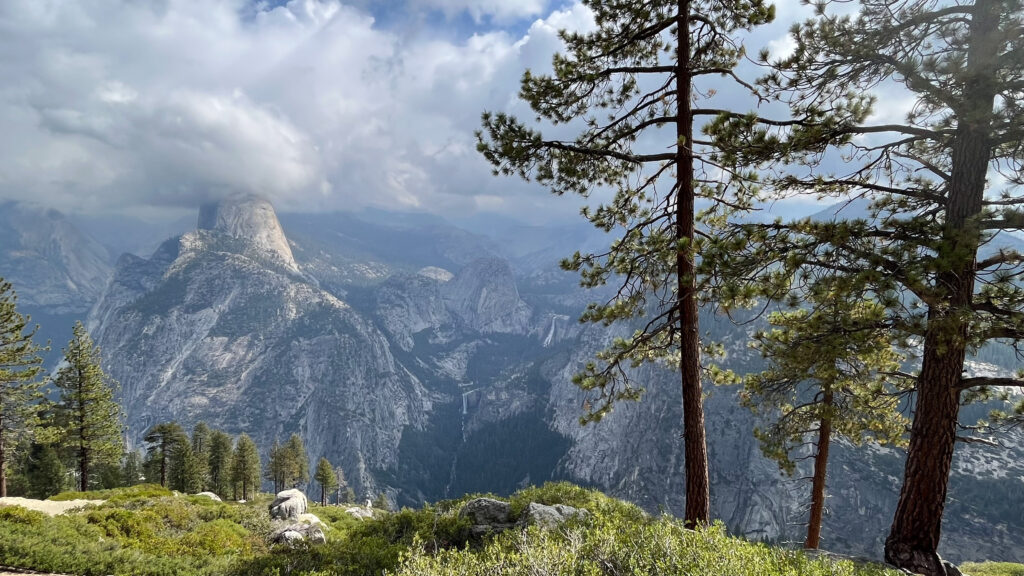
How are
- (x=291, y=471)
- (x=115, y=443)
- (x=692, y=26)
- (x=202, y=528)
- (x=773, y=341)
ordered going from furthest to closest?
(x=291, y=471)
(x=115, y=443)
(x=202, y=528)
(x=773, y=341)
(x=692, y=26)

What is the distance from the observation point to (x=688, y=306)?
10.4m

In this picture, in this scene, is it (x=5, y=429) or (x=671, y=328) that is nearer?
(x=671, y=328)

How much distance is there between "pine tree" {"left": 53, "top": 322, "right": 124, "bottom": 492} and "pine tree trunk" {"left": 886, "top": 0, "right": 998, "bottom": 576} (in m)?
55.3

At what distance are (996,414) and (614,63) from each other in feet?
42.9

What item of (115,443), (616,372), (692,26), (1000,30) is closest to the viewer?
(1000,30)

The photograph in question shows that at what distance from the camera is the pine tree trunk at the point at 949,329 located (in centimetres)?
773

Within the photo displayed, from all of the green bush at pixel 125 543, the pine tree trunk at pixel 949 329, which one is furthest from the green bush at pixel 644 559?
the green bush at pixel 125 543

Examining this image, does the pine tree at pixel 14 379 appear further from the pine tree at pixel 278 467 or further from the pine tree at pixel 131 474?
the pine tree at pixel 278 467

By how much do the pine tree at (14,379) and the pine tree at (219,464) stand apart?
34.4 meters

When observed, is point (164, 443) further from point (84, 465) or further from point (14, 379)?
point (14, 379)

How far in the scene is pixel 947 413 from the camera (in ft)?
29.0

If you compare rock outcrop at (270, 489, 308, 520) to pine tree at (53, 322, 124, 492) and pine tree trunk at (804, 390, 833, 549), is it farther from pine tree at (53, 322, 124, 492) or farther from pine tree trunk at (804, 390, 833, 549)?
pine tree trunk at (804, 390, 833, 549)

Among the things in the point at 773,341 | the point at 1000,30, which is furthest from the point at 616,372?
the point at 1000,30

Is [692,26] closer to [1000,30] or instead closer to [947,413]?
[1000,30]
